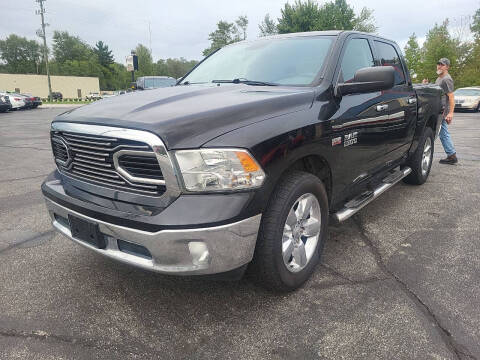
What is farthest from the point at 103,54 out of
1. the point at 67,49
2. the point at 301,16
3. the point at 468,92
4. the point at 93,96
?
the point at 468,92

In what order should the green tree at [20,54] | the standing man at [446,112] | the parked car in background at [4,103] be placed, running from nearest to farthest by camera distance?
the standing man at [446,112]
the parked car in background at [4,103]
the green tree at [20,54]

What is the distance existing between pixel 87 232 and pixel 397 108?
9.99ft

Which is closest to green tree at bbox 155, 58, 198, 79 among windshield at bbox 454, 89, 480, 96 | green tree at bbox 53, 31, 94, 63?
green tree at bbox 53, 31, 94, 63

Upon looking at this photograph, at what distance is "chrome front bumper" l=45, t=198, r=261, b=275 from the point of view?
1.83 meters

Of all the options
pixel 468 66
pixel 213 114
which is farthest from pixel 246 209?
pixel 468 66

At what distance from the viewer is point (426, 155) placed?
5.11 m

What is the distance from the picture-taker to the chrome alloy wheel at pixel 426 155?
5.00 m

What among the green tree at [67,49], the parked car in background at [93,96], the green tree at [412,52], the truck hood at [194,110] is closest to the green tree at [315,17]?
the green tree at [412,52]

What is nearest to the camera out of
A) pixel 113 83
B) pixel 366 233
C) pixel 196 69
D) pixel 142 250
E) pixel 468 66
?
pixel 142 250

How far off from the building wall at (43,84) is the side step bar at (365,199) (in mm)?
62761

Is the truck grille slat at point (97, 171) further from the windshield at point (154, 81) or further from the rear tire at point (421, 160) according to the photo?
the windshield at point (154, 81)

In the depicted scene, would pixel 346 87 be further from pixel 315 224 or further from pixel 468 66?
pixel 468 66

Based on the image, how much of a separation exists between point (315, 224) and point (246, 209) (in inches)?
32.6

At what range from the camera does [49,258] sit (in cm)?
300
